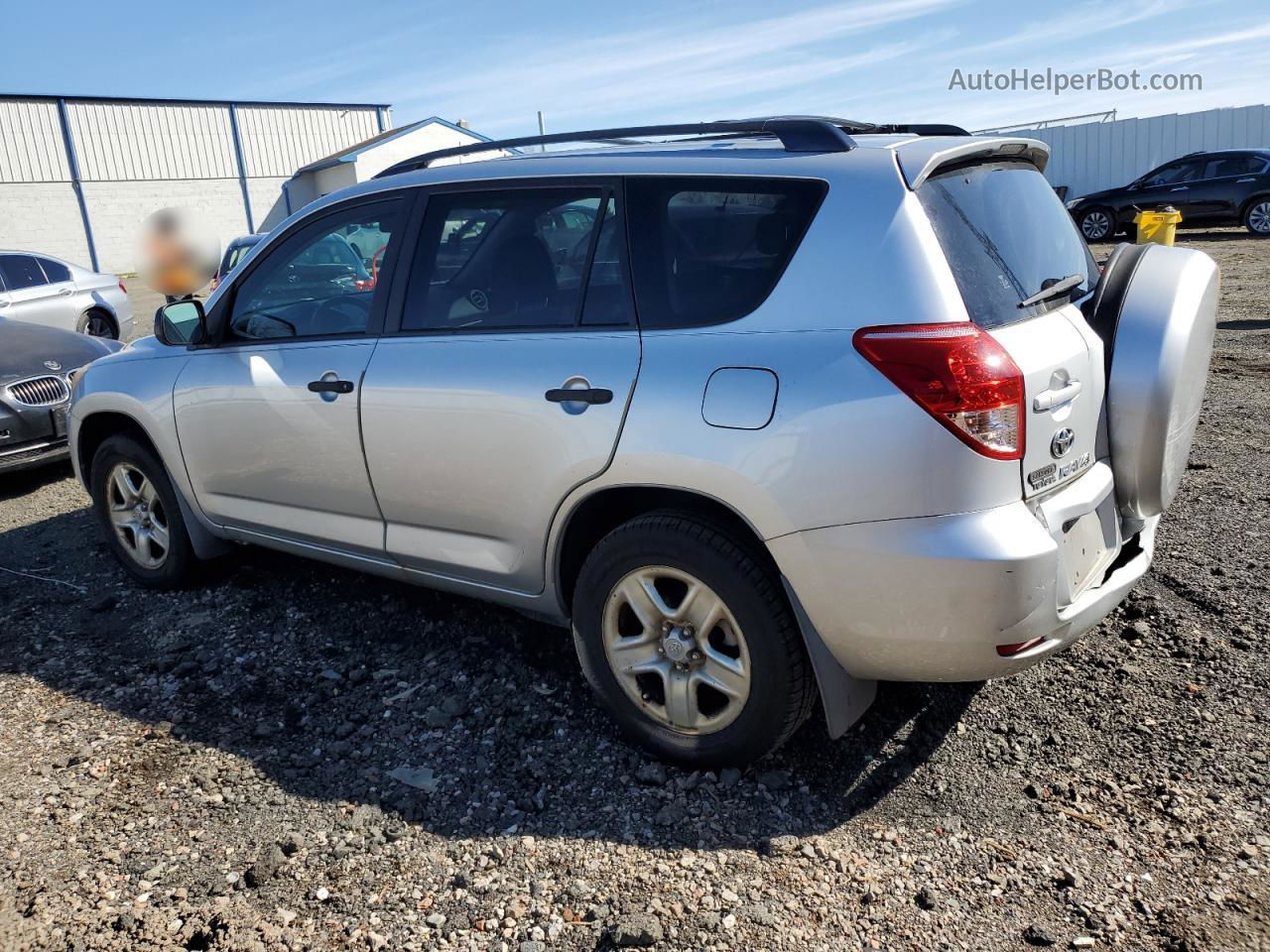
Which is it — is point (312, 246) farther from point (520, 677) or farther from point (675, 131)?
point (520, 677)

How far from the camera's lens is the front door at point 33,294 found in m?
11.9

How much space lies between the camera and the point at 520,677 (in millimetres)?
3697

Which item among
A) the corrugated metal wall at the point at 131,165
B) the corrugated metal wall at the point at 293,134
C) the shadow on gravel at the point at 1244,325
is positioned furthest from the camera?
the corrugated metal wall at the point at 293,134

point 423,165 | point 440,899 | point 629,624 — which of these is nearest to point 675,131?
point 423,165

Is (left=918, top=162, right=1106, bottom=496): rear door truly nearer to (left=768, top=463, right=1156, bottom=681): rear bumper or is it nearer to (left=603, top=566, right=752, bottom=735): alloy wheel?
(left=768, top=463, right=1156, bottom=681): rear bumper

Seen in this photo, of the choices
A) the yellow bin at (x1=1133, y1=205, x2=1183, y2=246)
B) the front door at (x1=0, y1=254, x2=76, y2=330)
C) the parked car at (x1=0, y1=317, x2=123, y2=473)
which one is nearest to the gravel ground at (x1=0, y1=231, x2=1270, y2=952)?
the parked car at (x1=0, y1=317, x2=123, y2=473)

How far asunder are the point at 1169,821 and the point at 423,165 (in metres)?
3.40

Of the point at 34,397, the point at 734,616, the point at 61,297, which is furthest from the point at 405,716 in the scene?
the point at 61,297

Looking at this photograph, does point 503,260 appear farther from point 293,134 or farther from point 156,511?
point 293,134

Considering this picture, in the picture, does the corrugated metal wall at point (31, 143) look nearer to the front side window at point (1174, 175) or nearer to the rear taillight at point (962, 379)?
the front side window at point (1174, 175)

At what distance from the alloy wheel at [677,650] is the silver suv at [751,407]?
10 millimetres

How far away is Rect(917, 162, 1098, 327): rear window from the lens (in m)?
2.63

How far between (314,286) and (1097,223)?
19.5 metres

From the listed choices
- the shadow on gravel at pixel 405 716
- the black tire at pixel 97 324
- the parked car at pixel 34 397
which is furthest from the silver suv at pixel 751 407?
the black tire at pixel 97 324
